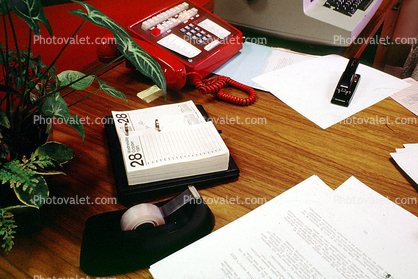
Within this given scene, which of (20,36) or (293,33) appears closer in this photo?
(293,33)

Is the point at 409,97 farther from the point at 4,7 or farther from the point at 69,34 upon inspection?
the point at 69,34

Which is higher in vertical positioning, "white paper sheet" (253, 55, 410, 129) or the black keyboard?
the black keyboard

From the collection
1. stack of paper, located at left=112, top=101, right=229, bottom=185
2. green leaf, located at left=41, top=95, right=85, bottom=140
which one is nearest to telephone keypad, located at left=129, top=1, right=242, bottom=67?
stack of paper, located at left=112, top=101, right=229, bottom=185

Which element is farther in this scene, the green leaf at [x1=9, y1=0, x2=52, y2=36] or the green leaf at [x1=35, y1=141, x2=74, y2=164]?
the green leaf at [x1=35, y1=141, x2=74, y2=164]

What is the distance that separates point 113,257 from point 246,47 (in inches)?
36.5

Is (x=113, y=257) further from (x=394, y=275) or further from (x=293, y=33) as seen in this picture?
(x=293, y=33)

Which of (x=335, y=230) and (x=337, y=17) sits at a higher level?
(x=337, y=17)

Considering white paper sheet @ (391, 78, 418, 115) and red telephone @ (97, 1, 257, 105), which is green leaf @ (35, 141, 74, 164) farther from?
white paper sheet @ (391, 78, 418, 115)

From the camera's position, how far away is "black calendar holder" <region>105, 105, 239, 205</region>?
0.56 metres

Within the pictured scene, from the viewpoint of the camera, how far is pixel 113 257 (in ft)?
1.51

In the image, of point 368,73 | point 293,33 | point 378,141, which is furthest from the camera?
point 293,33

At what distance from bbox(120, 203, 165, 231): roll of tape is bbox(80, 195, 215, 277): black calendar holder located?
0.01 metres

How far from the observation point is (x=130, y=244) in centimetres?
46

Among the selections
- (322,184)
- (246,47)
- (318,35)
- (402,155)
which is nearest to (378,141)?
(402,155)
